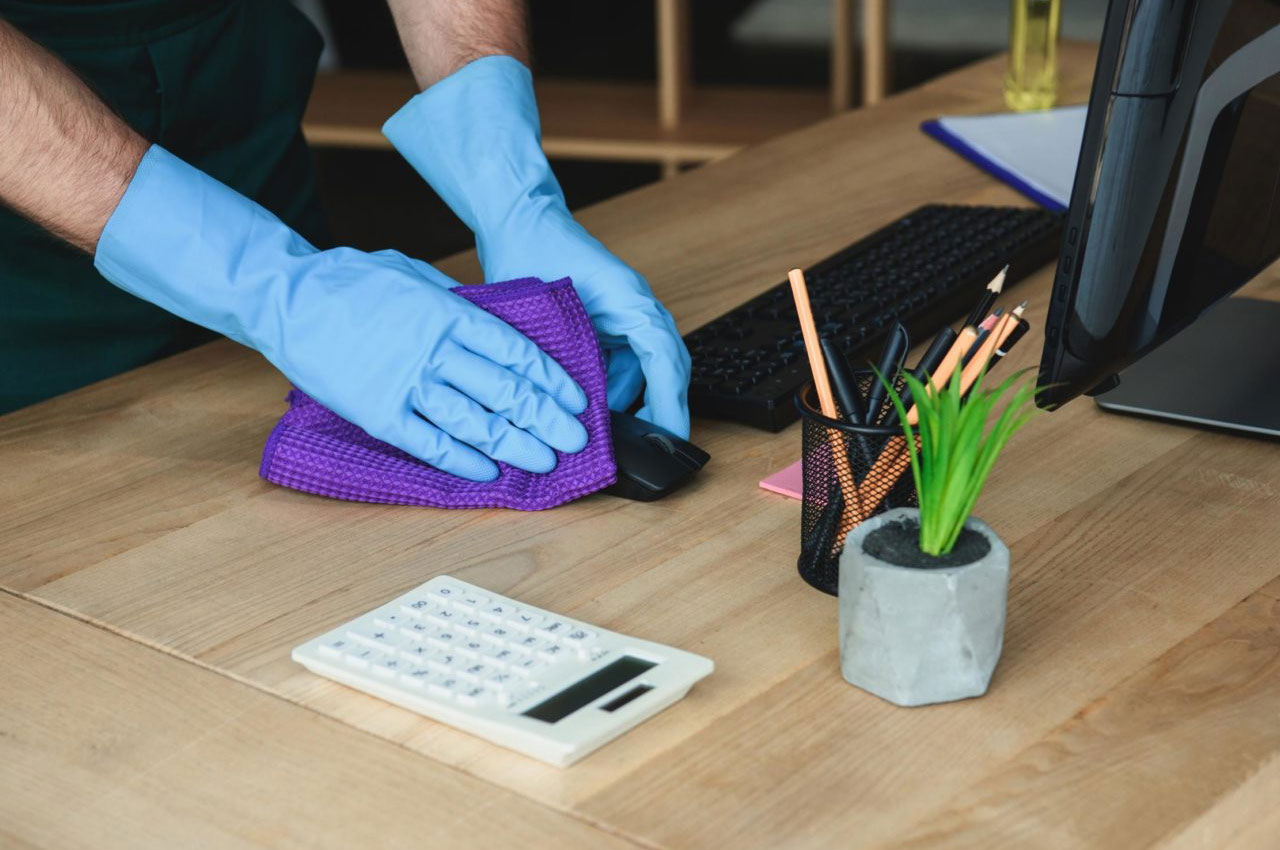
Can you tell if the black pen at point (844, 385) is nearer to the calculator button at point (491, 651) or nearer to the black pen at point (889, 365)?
the black pen at point (889, 365)

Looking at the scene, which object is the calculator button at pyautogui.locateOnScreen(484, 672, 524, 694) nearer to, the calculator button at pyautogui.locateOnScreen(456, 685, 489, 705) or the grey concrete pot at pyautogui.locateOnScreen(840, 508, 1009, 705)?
the calculator button at pyautogui.locateOnScreen(456, 685, 489, 705)

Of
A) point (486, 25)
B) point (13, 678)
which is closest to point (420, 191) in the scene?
point (486, 25)

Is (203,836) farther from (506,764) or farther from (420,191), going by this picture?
(420,191)

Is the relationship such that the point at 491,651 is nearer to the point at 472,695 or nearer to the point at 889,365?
the point at 472,695

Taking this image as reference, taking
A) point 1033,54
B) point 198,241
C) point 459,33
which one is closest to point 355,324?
point 198,241

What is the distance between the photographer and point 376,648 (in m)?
0.69

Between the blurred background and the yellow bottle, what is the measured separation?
2.72 ft

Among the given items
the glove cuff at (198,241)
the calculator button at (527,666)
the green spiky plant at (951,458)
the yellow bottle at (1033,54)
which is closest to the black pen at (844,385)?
the green spiky plant at (951,458)

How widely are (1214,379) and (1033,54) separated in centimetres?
85

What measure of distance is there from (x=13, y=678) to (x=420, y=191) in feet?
12.1

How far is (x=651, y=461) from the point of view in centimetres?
87

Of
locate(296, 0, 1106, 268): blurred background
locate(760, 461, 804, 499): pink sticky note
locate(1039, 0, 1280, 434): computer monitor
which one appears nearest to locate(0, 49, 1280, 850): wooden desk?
locate(760, 461, 804, 499): pink sticky note

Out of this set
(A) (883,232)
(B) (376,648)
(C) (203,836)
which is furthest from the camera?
(A) (883,232)

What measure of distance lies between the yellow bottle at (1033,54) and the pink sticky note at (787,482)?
39.5 inches
